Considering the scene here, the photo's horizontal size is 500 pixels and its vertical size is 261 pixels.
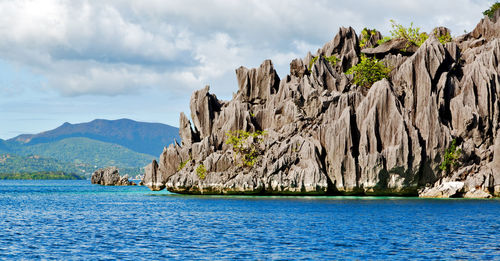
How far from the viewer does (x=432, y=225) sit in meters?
60.7

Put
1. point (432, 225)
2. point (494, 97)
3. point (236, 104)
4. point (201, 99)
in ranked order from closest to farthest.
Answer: point (432, 225) → point (494, 97) → point (236, 104) → point (201, 99)

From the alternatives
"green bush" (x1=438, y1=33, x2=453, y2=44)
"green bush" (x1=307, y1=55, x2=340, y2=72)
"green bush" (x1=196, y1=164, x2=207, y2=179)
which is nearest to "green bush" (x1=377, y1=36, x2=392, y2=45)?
"green bush" (x1=307, y1=55, x2=340, y2=72)

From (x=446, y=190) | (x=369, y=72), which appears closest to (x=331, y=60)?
(x=369, y=72)

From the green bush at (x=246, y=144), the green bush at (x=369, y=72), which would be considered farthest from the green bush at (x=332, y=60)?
the green bush at (x=246, y=144)

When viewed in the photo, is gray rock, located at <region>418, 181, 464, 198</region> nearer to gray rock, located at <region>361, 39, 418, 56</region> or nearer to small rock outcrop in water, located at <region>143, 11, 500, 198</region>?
small rock outcrop in water, located at <region>143, 11, 500, 198</region>

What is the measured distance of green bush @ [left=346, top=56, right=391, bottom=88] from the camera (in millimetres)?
125438

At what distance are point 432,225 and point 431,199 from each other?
135 feet

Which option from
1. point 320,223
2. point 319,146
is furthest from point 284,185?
point 320,223

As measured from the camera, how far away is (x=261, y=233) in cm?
5588

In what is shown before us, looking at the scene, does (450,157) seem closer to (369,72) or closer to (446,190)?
(446,190)

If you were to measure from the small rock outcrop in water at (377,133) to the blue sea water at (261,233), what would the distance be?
19.2 meters

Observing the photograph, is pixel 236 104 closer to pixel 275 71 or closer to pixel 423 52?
pixel 275 71

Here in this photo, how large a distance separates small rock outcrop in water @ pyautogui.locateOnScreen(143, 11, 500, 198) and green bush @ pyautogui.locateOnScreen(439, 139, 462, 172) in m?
0.29

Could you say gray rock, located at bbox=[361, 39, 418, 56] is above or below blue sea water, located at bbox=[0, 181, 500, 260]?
above
